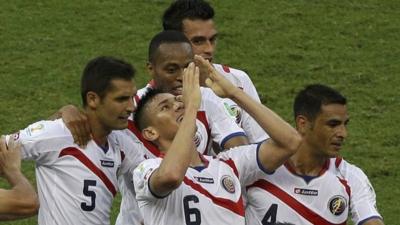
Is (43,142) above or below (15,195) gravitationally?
above

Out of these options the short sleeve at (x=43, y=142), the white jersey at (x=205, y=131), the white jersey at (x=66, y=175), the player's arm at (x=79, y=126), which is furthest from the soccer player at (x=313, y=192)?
the short sleeve at (x=43, y=142)

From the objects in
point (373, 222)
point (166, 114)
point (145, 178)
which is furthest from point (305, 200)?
point (145, 178)

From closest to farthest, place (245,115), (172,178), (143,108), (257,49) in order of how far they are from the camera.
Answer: (172,178), (143,108), (245,115), (257,49)

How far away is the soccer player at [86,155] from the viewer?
8805 millimetres

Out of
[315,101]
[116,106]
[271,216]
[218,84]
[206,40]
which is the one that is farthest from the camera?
[206,40]

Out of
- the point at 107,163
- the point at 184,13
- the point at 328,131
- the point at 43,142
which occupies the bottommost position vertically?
the point at 107,163

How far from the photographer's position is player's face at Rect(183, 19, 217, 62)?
9.27 metres

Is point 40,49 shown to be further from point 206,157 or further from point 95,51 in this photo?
point 206,157

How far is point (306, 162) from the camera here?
883 cm

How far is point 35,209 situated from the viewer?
805 centimetres

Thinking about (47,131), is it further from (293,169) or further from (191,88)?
(293,169)

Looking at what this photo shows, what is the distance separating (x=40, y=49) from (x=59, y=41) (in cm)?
29

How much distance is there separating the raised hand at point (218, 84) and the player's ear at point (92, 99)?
75 cm

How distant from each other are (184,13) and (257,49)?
743cm
